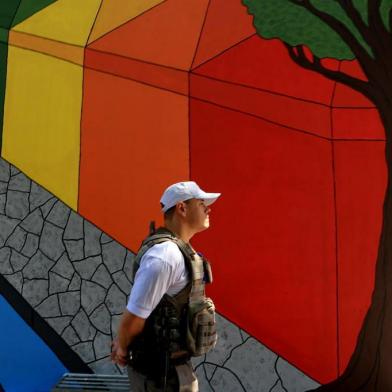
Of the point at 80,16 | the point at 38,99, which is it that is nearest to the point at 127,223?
the point at 38,99

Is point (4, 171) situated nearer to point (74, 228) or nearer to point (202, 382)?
point (74, 228)

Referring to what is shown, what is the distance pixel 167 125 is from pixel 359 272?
4.71 ft

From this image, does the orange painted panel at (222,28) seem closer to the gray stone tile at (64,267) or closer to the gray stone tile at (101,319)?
the gray stone tile at (64,267)

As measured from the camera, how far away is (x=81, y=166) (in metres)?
3.79

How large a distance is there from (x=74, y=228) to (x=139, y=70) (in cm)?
107

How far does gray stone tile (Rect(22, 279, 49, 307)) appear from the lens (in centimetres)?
373

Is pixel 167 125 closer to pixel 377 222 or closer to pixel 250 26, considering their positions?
pixel 250 26

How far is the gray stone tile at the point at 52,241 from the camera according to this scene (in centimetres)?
374

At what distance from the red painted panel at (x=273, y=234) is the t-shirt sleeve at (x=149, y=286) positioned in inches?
62.8

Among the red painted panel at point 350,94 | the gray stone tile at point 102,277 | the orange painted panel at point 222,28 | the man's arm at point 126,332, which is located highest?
the orange painted panel at point 222,28

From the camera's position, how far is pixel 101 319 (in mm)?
3639

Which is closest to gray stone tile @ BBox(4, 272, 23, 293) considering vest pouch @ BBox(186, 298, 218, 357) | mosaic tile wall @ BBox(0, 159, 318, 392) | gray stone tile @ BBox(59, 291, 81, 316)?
mosaic tile wall @ BBox(0, 159, 318, 392)

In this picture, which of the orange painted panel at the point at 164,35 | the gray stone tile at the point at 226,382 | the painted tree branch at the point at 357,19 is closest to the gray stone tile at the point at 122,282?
the gray stone tile at the point at 226,382

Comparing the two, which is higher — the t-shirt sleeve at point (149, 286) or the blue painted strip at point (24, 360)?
the t-shirt sleeve at point (149, 286)
